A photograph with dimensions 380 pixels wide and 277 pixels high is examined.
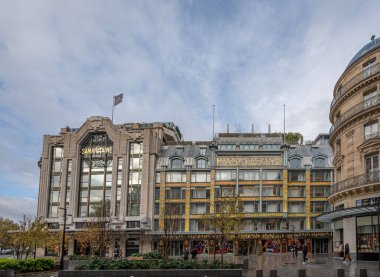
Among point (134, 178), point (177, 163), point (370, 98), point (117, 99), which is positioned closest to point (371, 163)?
point (370, 98)

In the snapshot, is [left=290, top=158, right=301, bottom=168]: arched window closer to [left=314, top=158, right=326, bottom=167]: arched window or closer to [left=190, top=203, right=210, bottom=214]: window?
[left=314, top=158, right=326, bottom=167]: arched window

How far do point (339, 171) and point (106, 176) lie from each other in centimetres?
4382

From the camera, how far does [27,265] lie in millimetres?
33875

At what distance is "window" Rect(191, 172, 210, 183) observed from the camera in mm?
76938

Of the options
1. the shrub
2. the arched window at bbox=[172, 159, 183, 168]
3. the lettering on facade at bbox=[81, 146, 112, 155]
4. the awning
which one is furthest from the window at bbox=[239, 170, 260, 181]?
the shrub

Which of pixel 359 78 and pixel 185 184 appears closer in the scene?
pixel 359 78

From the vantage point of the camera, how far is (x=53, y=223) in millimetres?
78000

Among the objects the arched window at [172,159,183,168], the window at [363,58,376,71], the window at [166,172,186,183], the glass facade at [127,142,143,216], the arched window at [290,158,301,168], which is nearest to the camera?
the window at [363,58,376,71]

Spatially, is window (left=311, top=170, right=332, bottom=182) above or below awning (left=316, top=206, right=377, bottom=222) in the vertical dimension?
above

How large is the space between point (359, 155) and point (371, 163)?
1585 millimetres

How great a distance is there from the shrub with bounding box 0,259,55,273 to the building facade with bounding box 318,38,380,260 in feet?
85.5

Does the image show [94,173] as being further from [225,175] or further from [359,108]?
[359,108]

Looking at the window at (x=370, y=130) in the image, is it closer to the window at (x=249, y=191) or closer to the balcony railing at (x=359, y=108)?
the balcony railing at (x=359, y=108)

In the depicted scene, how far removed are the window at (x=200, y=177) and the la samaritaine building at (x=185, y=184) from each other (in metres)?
0.17
